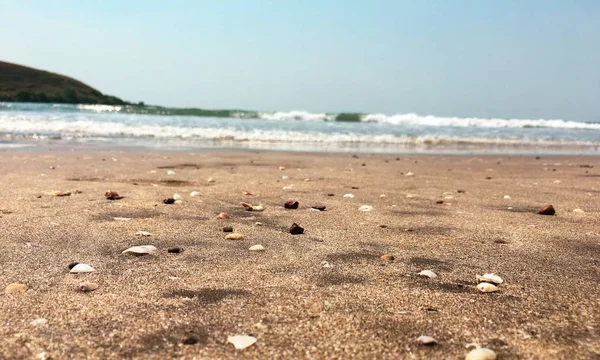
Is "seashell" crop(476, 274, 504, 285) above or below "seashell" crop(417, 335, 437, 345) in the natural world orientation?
below

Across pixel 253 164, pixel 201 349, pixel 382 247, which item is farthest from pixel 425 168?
pixel 201 349

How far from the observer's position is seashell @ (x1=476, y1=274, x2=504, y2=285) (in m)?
2.03

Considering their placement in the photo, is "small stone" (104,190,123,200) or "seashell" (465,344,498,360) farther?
"small stone" (104,190,123,200)

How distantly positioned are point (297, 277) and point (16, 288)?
104 cm

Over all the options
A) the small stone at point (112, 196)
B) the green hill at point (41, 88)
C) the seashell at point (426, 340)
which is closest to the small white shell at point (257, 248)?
the seashell at point (426, 340)

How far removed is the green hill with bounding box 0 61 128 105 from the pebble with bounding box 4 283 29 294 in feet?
177

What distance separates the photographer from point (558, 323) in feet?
5.29

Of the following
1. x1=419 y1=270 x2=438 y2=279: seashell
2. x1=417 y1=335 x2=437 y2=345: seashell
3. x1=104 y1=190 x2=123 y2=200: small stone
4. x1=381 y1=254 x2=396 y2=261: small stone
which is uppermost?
x1=417 y1=335 x2=437 y2=345: seashell

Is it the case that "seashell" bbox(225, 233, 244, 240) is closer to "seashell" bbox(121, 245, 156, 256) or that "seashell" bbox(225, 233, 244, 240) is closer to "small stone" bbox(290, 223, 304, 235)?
"small stone" bbox(290, 223, 304, 235)

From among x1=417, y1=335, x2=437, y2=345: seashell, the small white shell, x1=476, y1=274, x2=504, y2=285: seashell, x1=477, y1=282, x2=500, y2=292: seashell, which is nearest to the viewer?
x1=417, y1=335, x2=437, y2=345: seashell

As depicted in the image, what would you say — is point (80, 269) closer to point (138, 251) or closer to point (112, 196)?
point (138, 251)

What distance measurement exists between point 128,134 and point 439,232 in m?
14.1

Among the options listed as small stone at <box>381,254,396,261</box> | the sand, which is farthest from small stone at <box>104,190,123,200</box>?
small stone at <box>381,254,396,261</box>

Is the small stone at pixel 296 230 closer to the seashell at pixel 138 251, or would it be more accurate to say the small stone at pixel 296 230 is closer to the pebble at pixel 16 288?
the seashell at pixel 138 251
